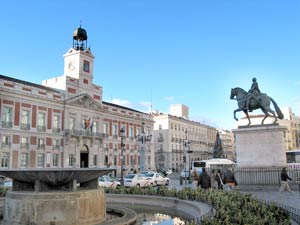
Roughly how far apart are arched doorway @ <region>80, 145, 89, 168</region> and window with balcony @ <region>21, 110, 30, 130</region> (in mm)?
10924

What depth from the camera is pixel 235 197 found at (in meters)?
10.2

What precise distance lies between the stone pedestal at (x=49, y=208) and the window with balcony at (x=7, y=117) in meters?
35.2

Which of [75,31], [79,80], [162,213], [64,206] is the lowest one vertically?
[162,213]

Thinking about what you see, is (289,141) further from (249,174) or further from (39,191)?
(39,191)

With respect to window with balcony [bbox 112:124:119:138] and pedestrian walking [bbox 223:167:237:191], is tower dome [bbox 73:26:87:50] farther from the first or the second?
pedestrian walking [bbox 223:167:237:191]

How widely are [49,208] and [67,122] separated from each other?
1680 inches

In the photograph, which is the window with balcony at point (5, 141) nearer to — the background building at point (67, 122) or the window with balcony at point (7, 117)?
A: the background building at point (67, 122)

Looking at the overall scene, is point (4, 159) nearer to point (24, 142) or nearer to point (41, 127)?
point (24, 142)

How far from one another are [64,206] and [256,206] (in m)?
4.87

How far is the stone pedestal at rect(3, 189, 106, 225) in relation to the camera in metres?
7.26

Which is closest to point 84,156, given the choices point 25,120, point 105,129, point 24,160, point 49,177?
point 105,129

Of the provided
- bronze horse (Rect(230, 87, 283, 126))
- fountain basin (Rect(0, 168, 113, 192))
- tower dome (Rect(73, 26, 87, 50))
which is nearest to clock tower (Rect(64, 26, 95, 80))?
tower dome (Rect(73, 26, 87, 50))

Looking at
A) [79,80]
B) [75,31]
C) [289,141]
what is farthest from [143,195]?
[289,141]

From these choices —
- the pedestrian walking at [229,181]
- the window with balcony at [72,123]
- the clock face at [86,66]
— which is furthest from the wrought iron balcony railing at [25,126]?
the pedestrian walking at [229,181]
